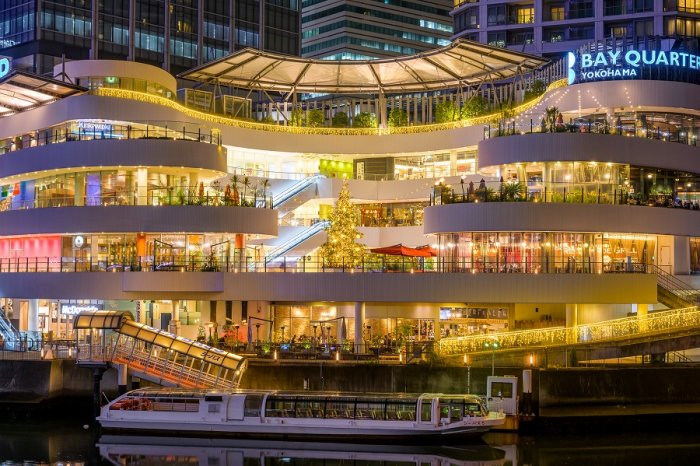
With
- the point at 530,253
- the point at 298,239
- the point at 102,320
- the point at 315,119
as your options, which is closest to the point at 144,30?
the point at 315,119

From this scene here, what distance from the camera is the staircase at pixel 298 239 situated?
8262cm

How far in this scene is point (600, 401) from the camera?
57.7m

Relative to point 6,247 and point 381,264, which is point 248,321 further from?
point 6,247

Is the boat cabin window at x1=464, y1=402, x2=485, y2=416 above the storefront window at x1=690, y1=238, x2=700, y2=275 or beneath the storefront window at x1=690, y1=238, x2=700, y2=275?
beneath

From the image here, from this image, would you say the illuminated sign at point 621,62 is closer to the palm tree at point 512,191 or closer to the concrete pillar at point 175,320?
the palm tree at point 512,191

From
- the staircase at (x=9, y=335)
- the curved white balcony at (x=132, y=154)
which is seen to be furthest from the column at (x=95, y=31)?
the staircase at (x=9, y=335)

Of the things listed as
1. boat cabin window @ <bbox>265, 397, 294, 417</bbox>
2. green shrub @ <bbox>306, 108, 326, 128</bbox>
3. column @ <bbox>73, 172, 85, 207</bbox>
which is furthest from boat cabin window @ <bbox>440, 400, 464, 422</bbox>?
green shrub @ <bbox>306, 108, 326, 128</bbox>

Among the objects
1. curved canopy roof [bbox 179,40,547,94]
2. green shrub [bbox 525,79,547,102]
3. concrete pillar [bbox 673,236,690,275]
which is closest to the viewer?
concrete pillar [bbox 673,236,690,275]

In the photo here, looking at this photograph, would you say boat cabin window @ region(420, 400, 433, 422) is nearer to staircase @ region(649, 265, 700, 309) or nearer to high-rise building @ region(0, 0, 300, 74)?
staircase @ region(649, 265, 700, 309)

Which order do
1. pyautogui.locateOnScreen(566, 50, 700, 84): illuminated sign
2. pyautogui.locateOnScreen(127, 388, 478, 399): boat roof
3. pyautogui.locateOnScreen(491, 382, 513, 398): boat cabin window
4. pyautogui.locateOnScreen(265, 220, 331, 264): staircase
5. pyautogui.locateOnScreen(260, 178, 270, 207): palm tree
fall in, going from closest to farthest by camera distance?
pyautogui.locateOnScreen(127, 388, 478, 399): boat roof < pyautogui.locateOnScreen(491, 382, 513, 398): boat cabin window < pyautogui.locateOnScreen(260, 178, 270, 207): palm tree < pyautogui.locateOnScreen(566, 50, 700, 84): illuminated sign < pyautogui.locateOnScreen(265, 220, 331, 264): staircase

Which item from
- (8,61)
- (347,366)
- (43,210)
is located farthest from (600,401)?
(8,61)

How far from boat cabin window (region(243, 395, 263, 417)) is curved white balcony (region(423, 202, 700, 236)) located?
66.5ft

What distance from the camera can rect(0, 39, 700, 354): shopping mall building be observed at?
6938 centimetres

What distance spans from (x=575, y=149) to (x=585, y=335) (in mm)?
14384
